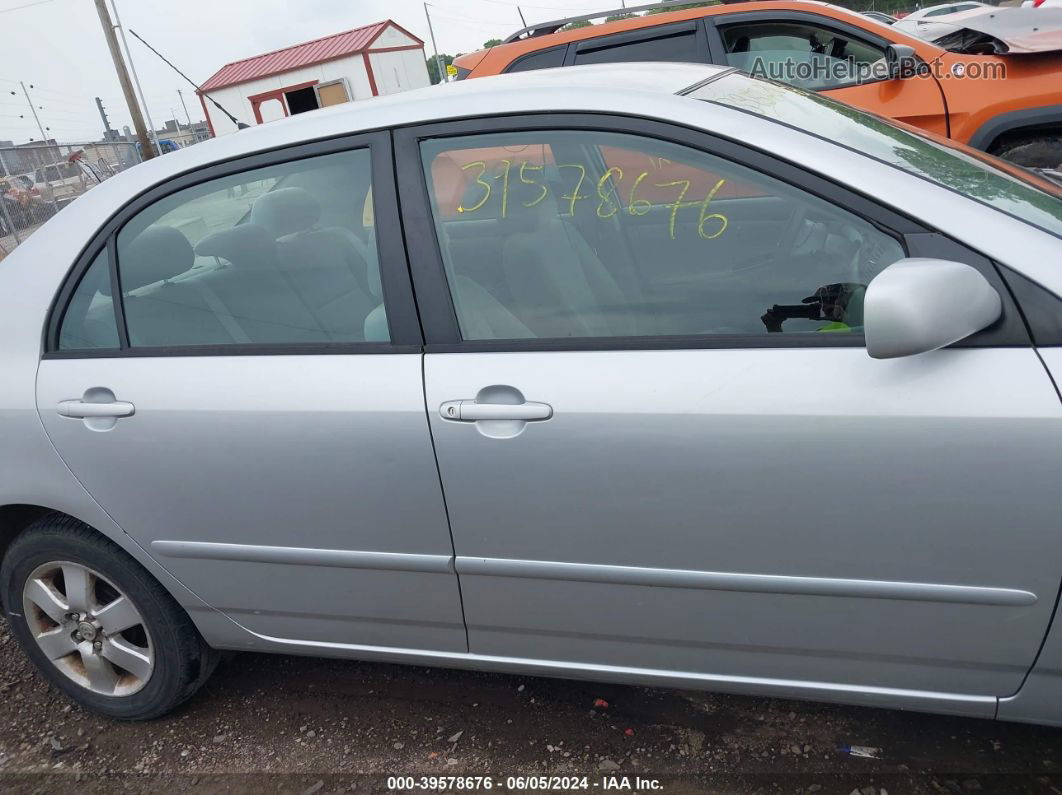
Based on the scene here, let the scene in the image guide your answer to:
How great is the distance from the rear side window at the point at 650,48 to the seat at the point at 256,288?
3581 mm

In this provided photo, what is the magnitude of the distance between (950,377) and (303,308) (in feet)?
4.73

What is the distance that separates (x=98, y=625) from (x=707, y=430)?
184 centimetres

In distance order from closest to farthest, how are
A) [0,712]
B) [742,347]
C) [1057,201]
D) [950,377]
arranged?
1. [950,377]
2. [742,347]
3. [1057,201]
4. [0,712]

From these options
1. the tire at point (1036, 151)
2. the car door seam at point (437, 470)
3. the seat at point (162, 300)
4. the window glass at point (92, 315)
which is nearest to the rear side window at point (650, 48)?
the tire at point (1036, 151)

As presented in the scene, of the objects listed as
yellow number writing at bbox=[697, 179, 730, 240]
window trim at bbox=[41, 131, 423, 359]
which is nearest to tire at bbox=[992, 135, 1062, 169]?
yellow number writing at bbox=[697, 179, 730, 240]

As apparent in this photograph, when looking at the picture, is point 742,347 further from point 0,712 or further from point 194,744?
point 0,712

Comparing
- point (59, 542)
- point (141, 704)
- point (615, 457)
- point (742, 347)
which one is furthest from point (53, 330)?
point (742, 347)

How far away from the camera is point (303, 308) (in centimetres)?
202

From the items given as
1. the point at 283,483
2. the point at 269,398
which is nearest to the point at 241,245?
the point at 269,398

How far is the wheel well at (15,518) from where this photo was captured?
231cm

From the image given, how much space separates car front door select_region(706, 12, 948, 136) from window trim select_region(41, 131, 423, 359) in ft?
12.4

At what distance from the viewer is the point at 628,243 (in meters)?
1.85

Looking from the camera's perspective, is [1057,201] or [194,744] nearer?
[1057,201]

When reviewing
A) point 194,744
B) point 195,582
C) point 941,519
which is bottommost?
point 194,744
